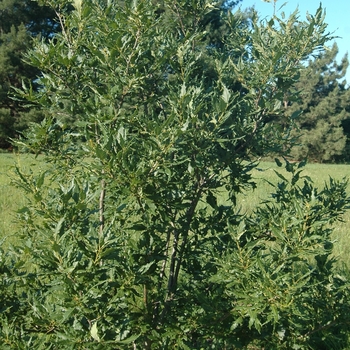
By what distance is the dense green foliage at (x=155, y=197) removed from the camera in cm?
169

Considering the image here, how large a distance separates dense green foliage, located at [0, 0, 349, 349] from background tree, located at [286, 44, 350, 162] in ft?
120

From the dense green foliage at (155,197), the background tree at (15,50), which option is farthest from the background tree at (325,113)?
the dense green foliage at (155,197)

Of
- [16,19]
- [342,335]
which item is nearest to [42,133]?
[342,335]

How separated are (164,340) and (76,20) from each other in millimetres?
1504

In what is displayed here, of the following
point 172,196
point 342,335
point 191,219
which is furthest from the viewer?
point 342,335

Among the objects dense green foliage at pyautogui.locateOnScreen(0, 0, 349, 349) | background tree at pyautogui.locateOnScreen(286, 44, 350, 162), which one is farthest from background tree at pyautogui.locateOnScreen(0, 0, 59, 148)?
dense green foliage at pyautogui.locateOnScreen(0, 0, 349, 349)

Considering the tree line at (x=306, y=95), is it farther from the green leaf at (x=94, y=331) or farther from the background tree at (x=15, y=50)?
the green leaf at (x=94, y=331)

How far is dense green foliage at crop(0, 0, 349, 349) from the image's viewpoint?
5.56 feet

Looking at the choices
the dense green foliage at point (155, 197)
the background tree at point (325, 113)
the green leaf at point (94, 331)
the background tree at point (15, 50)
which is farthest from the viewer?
the background tree at point (325, 113)

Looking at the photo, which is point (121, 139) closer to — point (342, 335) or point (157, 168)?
point (157, 168)

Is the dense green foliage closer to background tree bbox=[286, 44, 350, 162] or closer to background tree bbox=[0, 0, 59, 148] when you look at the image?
background tree bbox=[0, 0, 59, 148]

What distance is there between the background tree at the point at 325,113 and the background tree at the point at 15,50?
2064 centimetres

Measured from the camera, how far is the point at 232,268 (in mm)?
1982

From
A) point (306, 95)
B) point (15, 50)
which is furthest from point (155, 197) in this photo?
point (306, 95)
